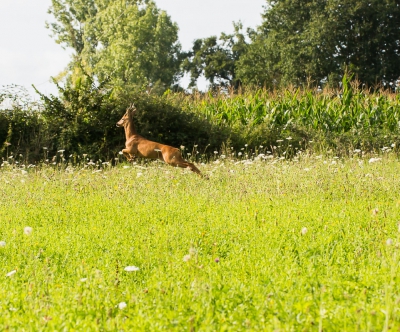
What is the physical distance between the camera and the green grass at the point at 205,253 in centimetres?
310

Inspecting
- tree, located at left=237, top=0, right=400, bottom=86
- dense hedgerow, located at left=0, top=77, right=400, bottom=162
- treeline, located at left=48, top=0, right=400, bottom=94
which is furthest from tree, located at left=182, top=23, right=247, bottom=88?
dense hedgerow, located at left=0, top=77, right=400, bottom=162

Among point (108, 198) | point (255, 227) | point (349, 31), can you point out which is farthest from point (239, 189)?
point (349, 31)

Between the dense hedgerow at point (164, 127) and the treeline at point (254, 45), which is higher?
the treeline at point (254, 45)

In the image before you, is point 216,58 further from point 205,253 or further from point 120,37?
point 205,253

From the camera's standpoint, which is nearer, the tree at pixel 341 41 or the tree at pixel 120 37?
the tree at pixel 341 41

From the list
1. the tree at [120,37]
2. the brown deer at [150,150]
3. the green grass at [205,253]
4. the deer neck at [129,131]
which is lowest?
the green grass at [205,253]

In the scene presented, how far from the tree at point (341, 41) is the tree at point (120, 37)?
41.2 feet

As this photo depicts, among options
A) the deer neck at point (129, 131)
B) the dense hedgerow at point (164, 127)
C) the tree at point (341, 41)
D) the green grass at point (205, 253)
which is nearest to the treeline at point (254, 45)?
the tree at point (341, 41)

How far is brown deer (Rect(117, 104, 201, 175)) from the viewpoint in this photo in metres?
10.4

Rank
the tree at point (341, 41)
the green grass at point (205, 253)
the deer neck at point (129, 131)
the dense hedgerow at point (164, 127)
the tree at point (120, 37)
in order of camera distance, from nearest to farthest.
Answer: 1. the green grass at point (205, 253)
2. the deer neck at point (129, 131)
3. the dense hedgerow at point (164, 127)
4. the tree at point (341, 41)
5. the tree at point (120, 37)

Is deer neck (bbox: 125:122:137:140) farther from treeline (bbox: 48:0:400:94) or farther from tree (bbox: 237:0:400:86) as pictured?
tree (bbox: 237:0:400:86)

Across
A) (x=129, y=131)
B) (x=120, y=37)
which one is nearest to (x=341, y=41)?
(x=120, y=37)

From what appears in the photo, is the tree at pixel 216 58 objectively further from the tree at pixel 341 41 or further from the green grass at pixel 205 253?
the green grass at pixel 205 253

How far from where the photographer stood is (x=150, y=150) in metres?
10.9
